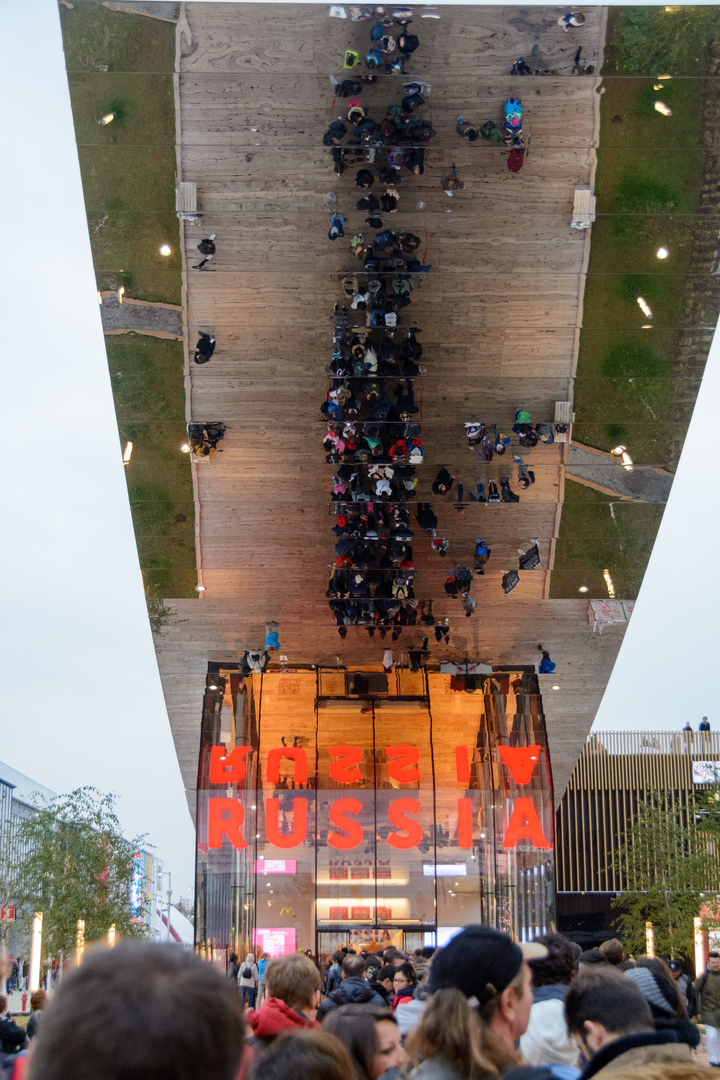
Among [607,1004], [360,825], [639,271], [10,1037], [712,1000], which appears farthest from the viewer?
[360,825]

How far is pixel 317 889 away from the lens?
67.2ft

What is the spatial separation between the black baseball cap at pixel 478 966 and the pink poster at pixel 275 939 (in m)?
18.4

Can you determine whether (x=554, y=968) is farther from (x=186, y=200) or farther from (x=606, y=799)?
(x=606, y=799)

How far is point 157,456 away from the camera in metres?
17.1

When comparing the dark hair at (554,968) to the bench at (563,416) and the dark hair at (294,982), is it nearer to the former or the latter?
the dark hair at (294,982)

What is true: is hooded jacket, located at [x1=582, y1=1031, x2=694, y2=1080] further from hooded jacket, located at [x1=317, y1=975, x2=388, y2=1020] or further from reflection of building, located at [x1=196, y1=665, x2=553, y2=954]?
reflection of building, located at [x1=196, y1=665, x2=553, y2=954]

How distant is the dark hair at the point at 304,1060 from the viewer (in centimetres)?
239

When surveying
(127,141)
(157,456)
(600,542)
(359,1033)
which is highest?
(127,141)

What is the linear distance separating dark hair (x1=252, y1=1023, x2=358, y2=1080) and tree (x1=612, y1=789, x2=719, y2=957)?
923 inches

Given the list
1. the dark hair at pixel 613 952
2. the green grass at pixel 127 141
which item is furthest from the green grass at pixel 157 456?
the dark hair at pixel 613 952

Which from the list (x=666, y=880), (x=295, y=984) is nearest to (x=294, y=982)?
(x=295, y=984)

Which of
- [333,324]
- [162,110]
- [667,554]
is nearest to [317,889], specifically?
[333,324]

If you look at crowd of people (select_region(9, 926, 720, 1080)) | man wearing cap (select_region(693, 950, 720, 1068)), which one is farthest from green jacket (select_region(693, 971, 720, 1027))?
crowd of people (select_region(9, 926, 720, 1080))

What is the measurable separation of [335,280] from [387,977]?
899cm
